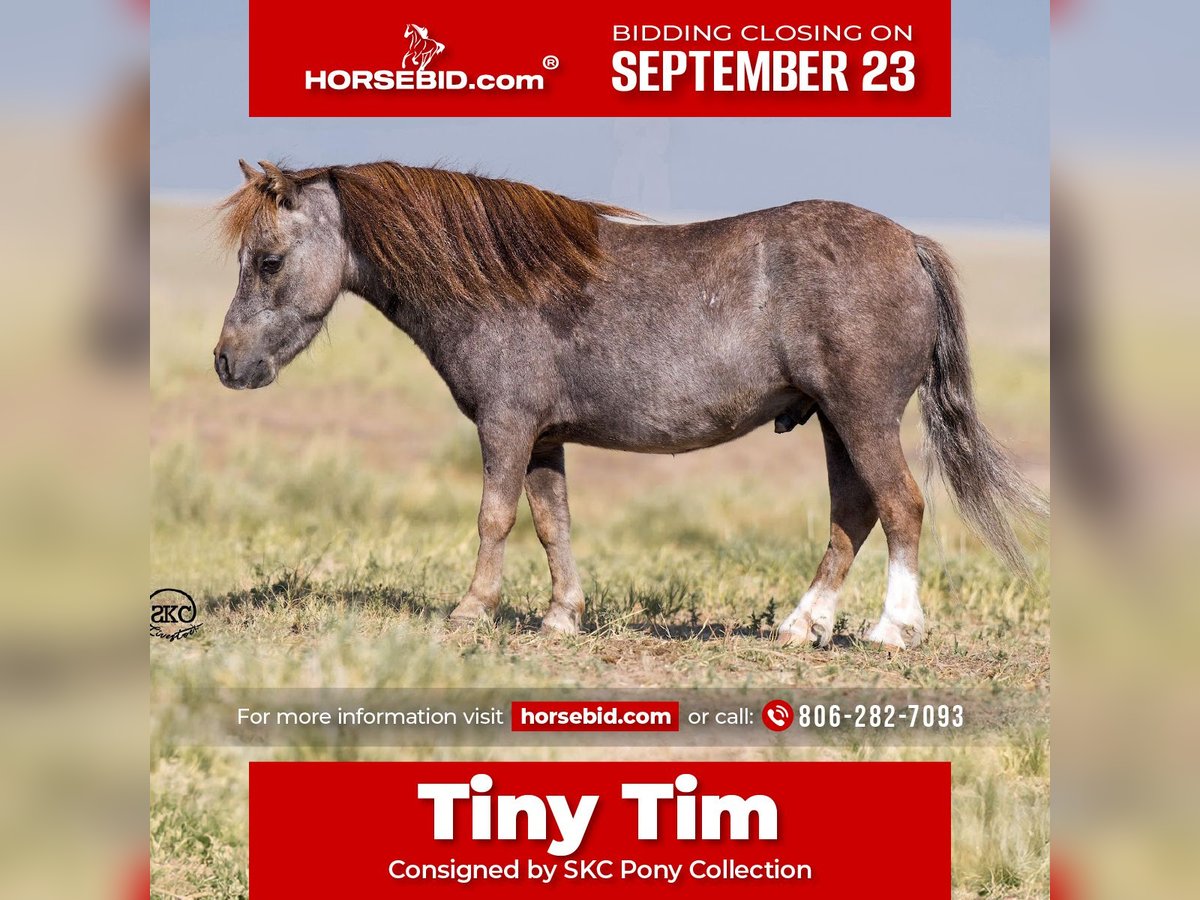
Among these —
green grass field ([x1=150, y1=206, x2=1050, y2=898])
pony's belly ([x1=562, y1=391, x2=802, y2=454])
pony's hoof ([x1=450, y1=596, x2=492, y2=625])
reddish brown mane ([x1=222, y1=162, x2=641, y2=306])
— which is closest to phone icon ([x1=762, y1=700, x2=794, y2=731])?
green grass field ([x1=150, y1=206, x2=1050, y2=898])

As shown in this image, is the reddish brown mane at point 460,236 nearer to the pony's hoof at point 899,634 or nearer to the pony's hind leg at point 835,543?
the pony's hind leg at point 835,543

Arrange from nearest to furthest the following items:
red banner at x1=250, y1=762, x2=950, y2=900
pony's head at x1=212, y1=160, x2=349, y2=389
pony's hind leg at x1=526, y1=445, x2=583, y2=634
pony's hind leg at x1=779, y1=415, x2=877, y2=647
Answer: red banner at x1=250, y1=762, x2=950, y2=900
pony's head at x1=212, y1=160, x2=349, y2=389
pony's hind leg at x1=779, y1=415, x2=877, y2=647
pony's hind leg at x1=526, y1=445, x2=583, y2=634

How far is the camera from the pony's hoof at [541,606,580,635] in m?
7.30

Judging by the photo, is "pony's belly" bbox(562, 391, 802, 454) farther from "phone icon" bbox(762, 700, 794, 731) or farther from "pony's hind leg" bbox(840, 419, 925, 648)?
"phone icon" bbox(762, 700, 794, 731)

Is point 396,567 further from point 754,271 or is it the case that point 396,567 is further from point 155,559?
point 754,271

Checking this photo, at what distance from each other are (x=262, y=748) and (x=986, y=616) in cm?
531

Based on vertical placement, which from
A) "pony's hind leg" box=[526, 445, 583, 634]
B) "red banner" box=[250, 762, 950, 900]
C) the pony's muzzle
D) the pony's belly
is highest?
the pony's muzzle

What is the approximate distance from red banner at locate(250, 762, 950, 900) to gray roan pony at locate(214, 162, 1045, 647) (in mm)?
2769

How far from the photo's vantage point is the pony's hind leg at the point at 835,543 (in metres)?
7.24

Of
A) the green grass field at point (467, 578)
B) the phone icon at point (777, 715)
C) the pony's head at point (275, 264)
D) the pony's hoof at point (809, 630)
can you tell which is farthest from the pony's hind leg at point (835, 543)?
the pony's head at point (275, 264)

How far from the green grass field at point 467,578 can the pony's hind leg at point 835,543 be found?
0.25 metres

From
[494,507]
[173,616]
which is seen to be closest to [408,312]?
[494,507]
